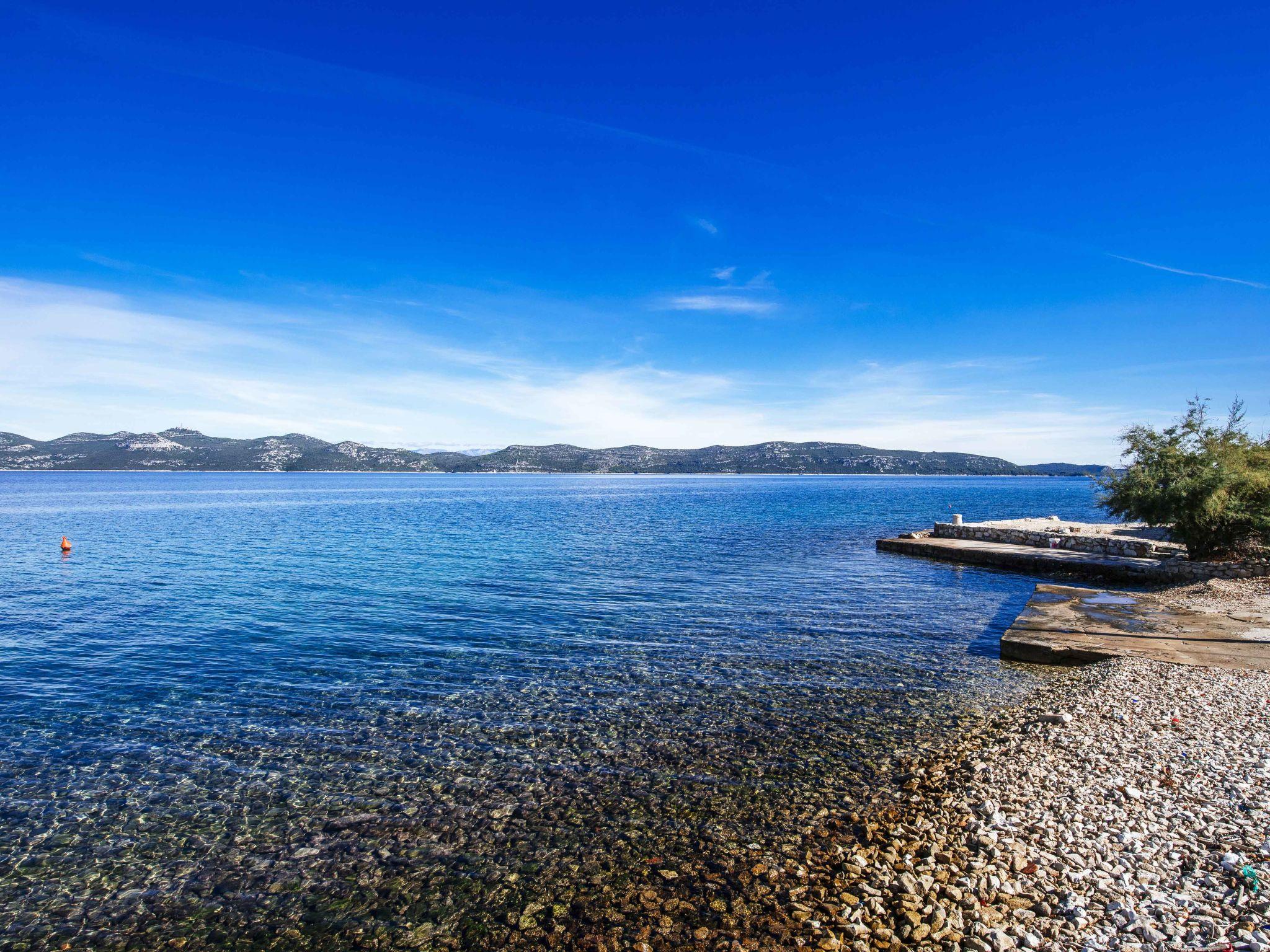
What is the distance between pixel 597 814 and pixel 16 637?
2331cm

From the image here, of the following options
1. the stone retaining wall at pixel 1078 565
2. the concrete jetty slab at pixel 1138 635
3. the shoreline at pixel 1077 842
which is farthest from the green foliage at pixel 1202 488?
the shoreline at pixel 1077 842

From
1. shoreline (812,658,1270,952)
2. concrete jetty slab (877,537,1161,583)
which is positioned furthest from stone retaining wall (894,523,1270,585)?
shoreline (812,658,1270,952)

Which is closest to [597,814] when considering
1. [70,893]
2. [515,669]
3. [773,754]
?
[773,754]

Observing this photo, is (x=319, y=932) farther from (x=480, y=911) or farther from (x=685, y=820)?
(x=685, y=820)

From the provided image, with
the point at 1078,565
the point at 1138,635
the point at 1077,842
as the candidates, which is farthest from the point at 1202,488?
the point at 1077,842

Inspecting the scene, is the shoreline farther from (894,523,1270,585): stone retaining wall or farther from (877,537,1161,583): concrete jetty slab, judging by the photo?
(877,537,1161,583): concrete jetty slab

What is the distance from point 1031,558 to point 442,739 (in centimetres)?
3778

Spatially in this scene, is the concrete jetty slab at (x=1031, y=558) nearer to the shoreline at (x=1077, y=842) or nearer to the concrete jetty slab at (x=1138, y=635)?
the concrete jetty slab at (x=1138, y=635)

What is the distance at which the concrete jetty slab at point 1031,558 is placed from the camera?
115 feet

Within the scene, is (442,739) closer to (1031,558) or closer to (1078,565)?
(1078,565)

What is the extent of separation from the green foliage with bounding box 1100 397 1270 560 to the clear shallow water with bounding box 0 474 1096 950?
8349 millimetres

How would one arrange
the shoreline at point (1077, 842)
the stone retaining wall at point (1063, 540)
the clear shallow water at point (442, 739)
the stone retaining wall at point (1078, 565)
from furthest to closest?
the stone retaining wall at point (1063, 540) < the stone retaining wall at point (1078, 565) < the clear shallow water at point (442, 739) < the shoreline at point (1077, 842)

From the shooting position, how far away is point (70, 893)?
8797mm

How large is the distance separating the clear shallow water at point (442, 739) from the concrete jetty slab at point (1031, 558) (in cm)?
532
